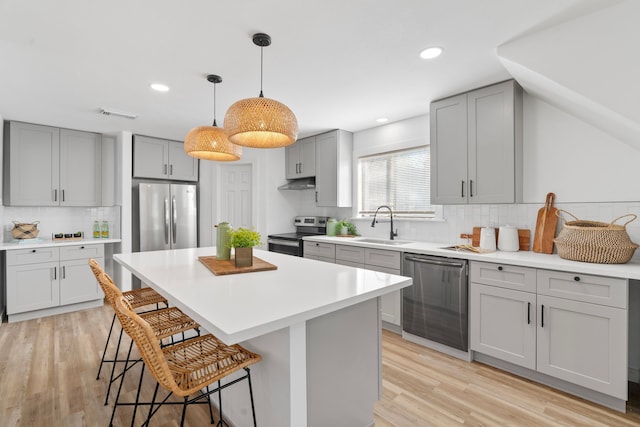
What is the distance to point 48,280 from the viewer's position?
381 cm

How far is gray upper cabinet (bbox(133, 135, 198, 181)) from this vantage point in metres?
4.52

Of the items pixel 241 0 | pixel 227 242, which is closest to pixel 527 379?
pixel 227 242

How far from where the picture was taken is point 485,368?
98.9 inches

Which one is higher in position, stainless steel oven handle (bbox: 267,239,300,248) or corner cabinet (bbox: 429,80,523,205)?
corner cabinet (bbox: 429,80,523,205)

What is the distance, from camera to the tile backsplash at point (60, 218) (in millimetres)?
4043

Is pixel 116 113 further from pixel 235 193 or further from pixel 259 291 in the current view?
pixel 259 291

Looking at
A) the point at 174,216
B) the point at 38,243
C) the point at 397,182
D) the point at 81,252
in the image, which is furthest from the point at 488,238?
the point at 38,243

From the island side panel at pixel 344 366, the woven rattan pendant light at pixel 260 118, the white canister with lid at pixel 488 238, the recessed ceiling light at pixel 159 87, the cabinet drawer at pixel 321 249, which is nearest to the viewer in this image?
the island side panel at pixel 344 366

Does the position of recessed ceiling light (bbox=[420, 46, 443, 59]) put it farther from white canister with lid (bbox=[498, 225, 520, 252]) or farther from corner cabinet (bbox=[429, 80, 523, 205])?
white canister with lid (bbox=[498, 225, 520, 252])

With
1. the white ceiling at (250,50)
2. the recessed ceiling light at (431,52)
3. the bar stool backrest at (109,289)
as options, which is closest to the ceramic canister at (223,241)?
the bar stool backrest at (109,289)

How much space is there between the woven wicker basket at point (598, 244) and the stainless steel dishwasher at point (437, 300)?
717mm

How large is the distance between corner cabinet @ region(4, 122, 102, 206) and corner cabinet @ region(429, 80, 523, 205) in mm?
4516

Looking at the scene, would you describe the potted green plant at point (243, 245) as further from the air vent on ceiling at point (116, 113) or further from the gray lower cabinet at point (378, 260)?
the air vent on ceiling at point (116, 113)

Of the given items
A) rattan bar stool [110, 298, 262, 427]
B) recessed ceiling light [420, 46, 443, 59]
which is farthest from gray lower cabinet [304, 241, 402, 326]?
rattan bar stool [110, 298, 262, 427]
